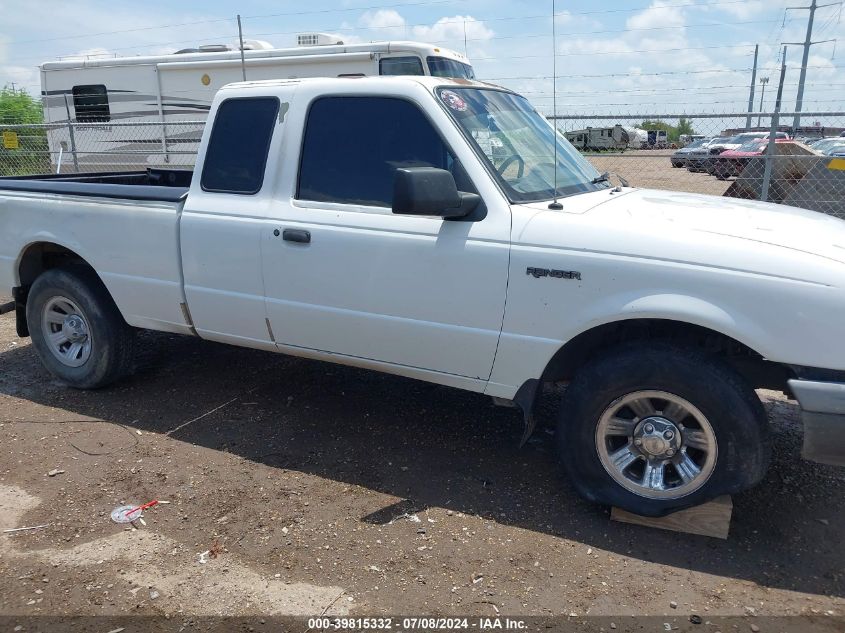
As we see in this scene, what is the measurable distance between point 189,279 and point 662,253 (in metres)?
2.78

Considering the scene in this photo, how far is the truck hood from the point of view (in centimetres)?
317

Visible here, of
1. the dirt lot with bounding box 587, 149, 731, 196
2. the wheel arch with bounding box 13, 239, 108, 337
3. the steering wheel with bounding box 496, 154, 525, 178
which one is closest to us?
the steering wheel with bounding box 496, 154, 525, 178

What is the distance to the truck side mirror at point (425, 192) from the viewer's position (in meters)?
3.33

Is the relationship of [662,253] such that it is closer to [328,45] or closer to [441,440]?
[441,440]

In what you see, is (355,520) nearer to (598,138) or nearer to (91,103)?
(598,138)

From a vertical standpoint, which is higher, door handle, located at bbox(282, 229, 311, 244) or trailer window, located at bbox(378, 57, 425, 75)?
trailer window, located at bbox(378, 57, 425, 75)

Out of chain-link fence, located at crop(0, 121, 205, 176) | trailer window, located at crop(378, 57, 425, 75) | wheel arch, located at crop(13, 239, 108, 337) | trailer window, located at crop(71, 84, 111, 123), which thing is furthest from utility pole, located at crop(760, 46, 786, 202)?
trailer window, located at crop(71, 84, 111, 123)

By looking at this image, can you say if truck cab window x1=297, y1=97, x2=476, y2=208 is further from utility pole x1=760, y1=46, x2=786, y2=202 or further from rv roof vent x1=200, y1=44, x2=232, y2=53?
rv roof vent x1=200, y1=44, x2=232, y2=53

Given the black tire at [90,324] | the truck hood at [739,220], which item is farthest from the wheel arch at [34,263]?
the truck hood at [739,220]

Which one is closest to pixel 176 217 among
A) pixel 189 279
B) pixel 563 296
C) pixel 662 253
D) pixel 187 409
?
pixel 189 279

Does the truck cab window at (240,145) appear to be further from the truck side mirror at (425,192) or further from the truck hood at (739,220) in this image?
the truck hood at (739,220)

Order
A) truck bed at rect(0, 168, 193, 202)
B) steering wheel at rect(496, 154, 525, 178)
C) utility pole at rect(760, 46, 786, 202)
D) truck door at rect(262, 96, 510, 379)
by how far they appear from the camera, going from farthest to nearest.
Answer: utility pole at rect(760, 46, 786, 202), truck bed at rect(0, 168, 193, 202), steering wheel at rect(496, 154, 525, 178), truck door at rect(262, 96, 510, 379)

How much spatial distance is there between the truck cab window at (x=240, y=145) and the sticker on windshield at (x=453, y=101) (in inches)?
40.5

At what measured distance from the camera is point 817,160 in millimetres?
8039
